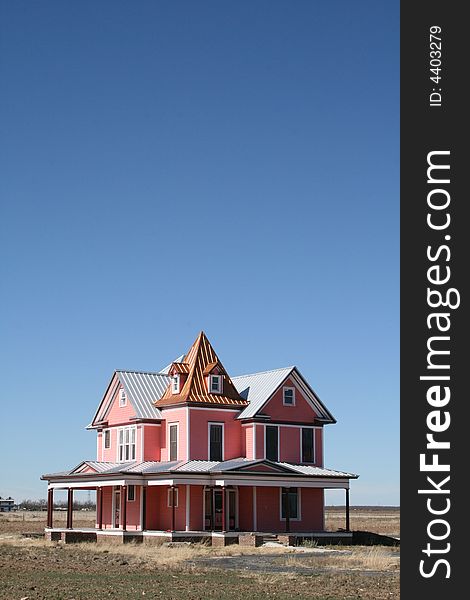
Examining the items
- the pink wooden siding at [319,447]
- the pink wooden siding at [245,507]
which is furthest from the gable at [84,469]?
the pink wooden siding at [319,447]

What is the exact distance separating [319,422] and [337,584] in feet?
92.3

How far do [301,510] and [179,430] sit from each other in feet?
25.1

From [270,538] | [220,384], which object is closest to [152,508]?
[220,384]

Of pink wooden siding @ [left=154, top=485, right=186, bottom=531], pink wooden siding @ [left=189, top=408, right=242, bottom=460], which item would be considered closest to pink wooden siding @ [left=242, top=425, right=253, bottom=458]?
pink wooden siding @ [left=189, top=408, right=242, bottom=460]

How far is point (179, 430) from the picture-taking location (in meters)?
50.7

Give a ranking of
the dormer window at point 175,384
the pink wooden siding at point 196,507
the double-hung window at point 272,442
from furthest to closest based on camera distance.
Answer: the dormer window at point 175,384
the double-hung window at point 272,442
the pink wooden siding at point 196,507

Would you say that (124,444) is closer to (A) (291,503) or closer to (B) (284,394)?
(B) (284,394)

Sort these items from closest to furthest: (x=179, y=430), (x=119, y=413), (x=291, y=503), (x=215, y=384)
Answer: (x=179, y=430), (x=291, y=503), (x=215, y=384), (x=119, y=413)

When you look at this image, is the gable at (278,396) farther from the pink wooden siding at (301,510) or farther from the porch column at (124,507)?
the porch column at (124,507)

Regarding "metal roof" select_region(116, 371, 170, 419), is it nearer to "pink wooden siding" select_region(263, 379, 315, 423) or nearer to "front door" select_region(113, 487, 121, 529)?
"front door" select_region(113, 487, 121, 529)

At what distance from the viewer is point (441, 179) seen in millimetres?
10242

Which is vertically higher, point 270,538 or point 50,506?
point 50,506

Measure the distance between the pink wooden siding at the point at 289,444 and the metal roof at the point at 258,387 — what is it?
203 centimetres

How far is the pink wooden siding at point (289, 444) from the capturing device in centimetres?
5194
